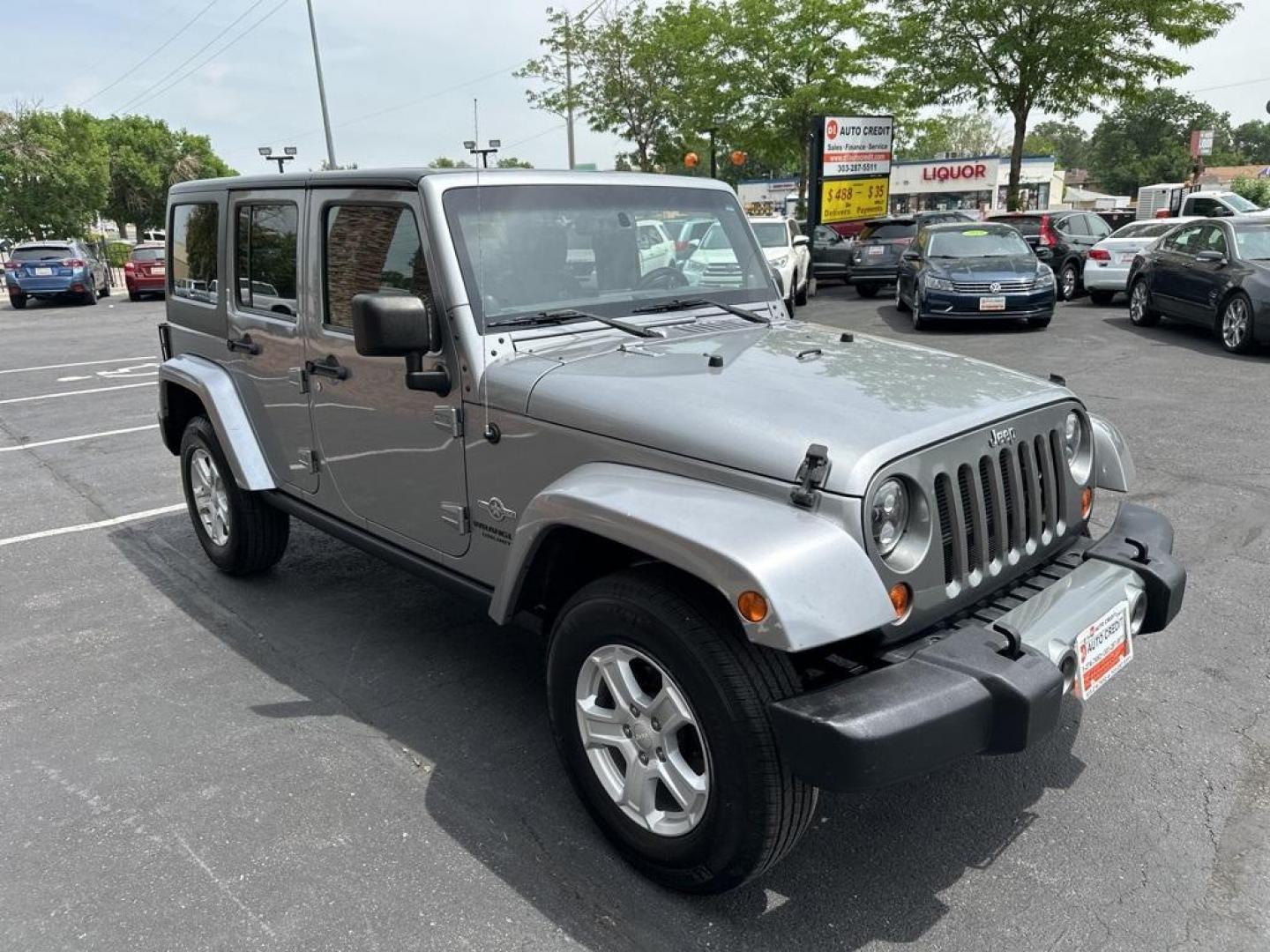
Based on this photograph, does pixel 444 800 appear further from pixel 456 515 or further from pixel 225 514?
pixel 225 514

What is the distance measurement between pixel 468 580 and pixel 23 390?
10283 millimetres

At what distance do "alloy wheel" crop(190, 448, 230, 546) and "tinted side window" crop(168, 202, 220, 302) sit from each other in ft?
2.70

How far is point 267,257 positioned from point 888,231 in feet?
55.8

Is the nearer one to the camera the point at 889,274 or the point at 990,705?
the point at 990,705

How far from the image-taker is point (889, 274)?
18672mm

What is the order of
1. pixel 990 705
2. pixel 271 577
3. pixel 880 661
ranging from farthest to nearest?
pixel 271 577, pixel 880 661, pixel 990 705

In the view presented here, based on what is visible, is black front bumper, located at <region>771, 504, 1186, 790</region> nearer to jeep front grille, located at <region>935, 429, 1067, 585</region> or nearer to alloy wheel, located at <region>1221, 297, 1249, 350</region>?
jeep front grille, located at <region>935, 429, 1067, 585</region>

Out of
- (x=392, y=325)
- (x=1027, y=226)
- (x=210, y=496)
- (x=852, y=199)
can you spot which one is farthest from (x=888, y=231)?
(x=392, y=325)

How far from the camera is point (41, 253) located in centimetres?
2302

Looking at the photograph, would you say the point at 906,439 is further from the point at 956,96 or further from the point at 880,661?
the point at 956,96

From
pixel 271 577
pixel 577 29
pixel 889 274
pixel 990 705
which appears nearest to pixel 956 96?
pixel 889 274

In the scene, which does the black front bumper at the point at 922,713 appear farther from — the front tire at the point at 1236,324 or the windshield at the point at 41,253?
the windshield at the point at 41,253

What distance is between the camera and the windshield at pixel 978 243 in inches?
538

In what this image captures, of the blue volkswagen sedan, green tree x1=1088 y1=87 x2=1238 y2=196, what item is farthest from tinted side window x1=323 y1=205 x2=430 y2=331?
green tree x1=1088 y1=87 x2=1238 y2=196
